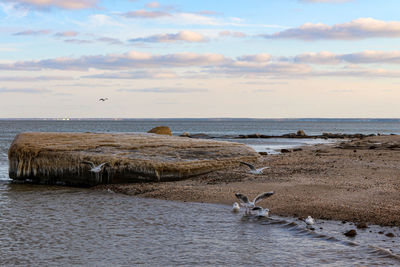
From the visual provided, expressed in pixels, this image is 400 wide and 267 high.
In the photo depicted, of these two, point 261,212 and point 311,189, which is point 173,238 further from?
point 311,189

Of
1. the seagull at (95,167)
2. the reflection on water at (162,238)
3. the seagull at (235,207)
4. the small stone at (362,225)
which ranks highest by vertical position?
the seagull at (95,167)

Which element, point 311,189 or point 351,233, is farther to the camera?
point 311,189

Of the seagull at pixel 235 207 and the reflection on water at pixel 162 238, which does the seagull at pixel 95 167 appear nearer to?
the reflection on water at pixel 162 238

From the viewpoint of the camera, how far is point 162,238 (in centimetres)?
1105

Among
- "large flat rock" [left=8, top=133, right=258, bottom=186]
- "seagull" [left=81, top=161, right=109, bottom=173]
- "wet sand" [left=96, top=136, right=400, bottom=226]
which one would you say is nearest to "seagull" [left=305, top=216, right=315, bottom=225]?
"wet sand" [left=96, top=136, right=400, bottom=226]

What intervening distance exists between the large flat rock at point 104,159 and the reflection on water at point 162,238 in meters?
3.80

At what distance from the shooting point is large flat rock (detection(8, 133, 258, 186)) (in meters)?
18.9

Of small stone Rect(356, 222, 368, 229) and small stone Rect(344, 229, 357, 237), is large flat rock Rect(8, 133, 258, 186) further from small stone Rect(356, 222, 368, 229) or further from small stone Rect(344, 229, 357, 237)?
small stone Rect(344, 229, 357, 237)

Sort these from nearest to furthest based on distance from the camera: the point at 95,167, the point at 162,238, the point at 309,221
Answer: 1. the point at 162,238
2. the point at 309,221
3. the point at 95,167

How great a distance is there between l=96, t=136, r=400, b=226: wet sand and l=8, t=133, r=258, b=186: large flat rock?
1.92ft

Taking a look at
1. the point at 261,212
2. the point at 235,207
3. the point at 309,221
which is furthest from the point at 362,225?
the point at 235,207

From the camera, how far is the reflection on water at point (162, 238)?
9477 millimetres

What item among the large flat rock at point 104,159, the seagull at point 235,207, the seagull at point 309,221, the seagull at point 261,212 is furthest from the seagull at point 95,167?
the seagull at point 309,221

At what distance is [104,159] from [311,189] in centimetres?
829
